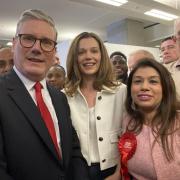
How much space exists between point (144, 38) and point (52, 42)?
709 cm

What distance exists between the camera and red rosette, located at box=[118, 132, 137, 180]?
66.0 inches

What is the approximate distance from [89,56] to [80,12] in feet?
16.0

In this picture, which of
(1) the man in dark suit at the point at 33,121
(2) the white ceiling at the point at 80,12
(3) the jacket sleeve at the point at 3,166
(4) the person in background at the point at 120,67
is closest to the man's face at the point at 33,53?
(1) the man in dark suit at the point at 33,121

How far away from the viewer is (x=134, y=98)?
1.78 m

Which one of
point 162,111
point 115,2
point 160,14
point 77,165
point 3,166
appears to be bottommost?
point 77,165

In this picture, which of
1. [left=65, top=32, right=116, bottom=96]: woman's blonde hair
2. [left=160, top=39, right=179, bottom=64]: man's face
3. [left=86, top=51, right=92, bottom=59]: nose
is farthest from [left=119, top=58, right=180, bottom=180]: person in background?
[left=160, top=39, right=179, bottom=64]: man's face

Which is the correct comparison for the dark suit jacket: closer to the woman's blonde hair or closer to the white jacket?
the white jacket

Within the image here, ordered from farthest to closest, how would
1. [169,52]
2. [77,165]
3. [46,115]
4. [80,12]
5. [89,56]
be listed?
[80,12] → [169,52] → [89,56] → [77,165] → [46,115]

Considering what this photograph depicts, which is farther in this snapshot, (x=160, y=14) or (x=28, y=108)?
(x=160, y=14)

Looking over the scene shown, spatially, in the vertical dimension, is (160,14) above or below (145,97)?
above

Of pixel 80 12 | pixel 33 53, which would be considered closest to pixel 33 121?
pixel 33 53

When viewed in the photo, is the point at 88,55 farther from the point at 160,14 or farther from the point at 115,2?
the point at 160,14

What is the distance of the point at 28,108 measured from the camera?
134cm

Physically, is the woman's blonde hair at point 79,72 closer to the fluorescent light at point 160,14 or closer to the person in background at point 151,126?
the person in background at point 151,126
